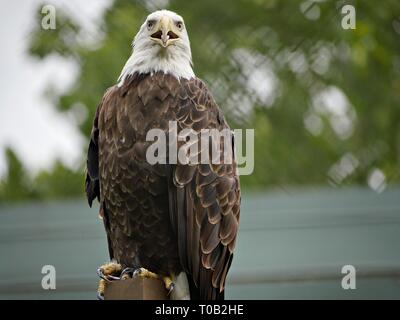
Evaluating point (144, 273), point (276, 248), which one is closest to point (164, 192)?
point (144, 273)

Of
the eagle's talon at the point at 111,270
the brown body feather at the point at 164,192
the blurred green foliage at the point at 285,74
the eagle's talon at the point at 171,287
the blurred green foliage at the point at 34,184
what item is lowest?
the eagle's talon at the point at 171,287

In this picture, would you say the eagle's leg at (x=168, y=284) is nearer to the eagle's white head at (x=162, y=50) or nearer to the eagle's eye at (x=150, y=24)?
the eagle's white head at (x=162, y=50)

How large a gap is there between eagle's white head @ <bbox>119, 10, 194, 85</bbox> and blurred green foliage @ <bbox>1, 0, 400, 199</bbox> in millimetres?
3748

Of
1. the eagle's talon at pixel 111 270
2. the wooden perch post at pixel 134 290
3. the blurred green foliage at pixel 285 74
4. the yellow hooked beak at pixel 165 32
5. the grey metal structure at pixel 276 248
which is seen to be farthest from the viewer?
the blurred green foliage at pixel 285 74

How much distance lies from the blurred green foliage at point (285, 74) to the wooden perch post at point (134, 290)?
4549 millimetres

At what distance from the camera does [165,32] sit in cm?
527

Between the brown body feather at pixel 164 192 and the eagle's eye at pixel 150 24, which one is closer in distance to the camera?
the brown body feather at pixel 164 192

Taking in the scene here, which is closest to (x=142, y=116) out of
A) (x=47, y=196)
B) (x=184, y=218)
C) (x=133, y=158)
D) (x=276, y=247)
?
(x=133, y=158)

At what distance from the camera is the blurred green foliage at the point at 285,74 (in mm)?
9859

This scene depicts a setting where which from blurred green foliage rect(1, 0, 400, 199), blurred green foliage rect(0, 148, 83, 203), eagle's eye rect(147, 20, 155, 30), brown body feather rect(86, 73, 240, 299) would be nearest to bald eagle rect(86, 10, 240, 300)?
brown body feather rect(86, 73, 240, 299)

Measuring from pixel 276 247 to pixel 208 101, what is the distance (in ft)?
8.62

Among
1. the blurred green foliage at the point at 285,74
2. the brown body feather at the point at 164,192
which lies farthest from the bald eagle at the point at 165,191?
the blurred green foliage at the point at 285,74

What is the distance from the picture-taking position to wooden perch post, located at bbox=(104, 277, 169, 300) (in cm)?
461
